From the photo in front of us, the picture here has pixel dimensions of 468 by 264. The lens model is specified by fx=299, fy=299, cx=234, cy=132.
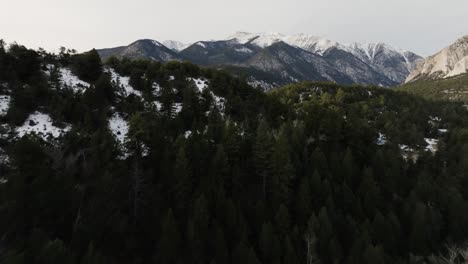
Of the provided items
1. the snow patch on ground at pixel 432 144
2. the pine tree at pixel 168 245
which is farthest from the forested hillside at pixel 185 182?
the snow patch on ground at pixel 432 144

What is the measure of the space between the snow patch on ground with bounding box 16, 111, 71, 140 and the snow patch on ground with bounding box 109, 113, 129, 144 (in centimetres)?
785

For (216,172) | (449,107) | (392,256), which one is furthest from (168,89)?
(449,107)

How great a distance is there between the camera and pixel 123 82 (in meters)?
71.5

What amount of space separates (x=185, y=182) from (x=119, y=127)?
2070cm

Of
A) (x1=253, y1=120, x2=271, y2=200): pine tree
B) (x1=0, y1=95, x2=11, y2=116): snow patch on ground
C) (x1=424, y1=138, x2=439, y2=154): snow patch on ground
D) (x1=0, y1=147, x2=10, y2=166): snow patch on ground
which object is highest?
(x1=0, y1=95, x2=11, y2=116): snow patch on ground

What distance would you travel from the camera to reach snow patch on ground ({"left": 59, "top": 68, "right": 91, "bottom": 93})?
60.0 meters

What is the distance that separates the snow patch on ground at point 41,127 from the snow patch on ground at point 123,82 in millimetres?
19373

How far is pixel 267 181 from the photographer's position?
53281 millimetres

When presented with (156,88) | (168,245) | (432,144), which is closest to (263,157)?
(168,245)

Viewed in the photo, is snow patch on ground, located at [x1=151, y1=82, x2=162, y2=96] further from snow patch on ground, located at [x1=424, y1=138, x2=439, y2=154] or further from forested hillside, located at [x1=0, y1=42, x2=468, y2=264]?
snow patch on ground, located at [x1=424, y1=138, x2=439, y2=154]

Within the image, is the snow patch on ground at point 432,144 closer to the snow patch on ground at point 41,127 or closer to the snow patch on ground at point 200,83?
the snow patch on ground at point 200,83

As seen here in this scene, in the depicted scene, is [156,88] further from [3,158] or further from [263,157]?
[3,158]

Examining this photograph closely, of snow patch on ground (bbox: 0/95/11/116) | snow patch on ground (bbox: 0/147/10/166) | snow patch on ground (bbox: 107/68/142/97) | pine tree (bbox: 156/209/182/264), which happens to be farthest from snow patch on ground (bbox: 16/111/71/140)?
pine tree (bbox: 156/209/182/264)

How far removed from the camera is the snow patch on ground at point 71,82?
2361 inches
